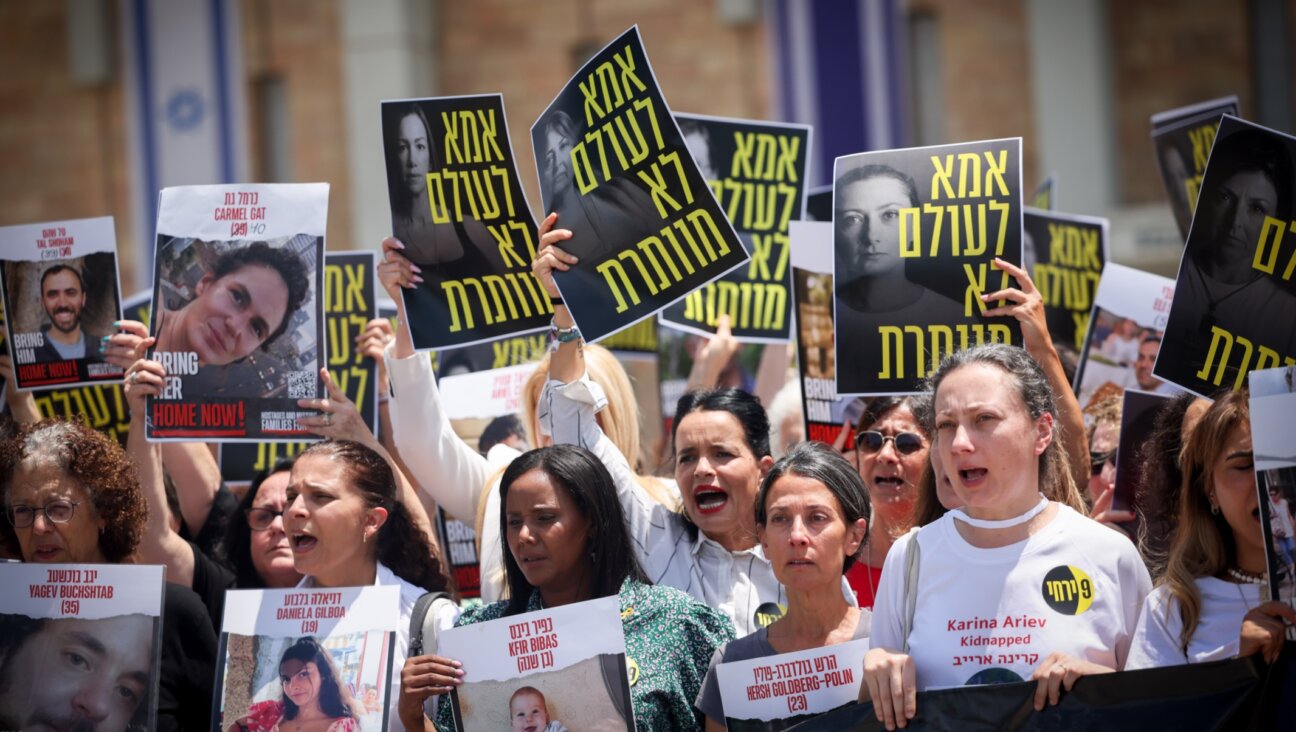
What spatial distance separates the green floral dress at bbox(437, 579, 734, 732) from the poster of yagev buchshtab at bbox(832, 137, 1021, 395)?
2.69 feet

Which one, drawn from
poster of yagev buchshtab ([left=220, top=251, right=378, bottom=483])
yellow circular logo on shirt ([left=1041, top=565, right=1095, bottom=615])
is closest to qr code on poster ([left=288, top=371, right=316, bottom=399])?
poster of yagev buchshtab ([left=220, top=251, right=378, bottom=483])

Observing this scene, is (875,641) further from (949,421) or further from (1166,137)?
(1166,137)

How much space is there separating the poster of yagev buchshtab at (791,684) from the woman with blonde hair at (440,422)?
1072 mm

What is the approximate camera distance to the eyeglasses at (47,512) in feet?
13.4

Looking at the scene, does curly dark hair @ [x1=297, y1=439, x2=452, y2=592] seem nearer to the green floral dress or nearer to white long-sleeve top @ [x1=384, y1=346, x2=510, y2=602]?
white long-sleeve top @ [x1=384, y1=346, x2=510, y2=602]

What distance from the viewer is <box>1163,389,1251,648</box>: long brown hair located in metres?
3.18

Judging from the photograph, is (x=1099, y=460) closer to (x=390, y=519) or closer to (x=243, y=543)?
(x=390, y=519)

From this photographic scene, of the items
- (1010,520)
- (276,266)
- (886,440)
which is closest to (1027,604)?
(1010,520)

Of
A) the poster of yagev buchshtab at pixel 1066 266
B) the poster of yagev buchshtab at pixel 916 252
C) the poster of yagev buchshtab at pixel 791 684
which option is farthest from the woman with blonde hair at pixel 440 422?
the poster of yagev buchshtab at pixel 1066 266

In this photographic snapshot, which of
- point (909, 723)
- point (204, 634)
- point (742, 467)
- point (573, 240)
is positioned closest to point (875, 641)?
point (909, 723)

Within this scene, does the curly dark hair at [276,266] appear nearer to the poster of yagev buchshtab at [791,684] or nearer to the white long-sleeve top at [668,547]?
the white long-sleeve top at [668,547]

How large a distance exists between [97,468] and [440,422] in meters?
0.96

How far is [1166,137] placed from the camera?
565 cm

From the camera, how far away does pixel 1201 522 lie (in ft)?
10.8
